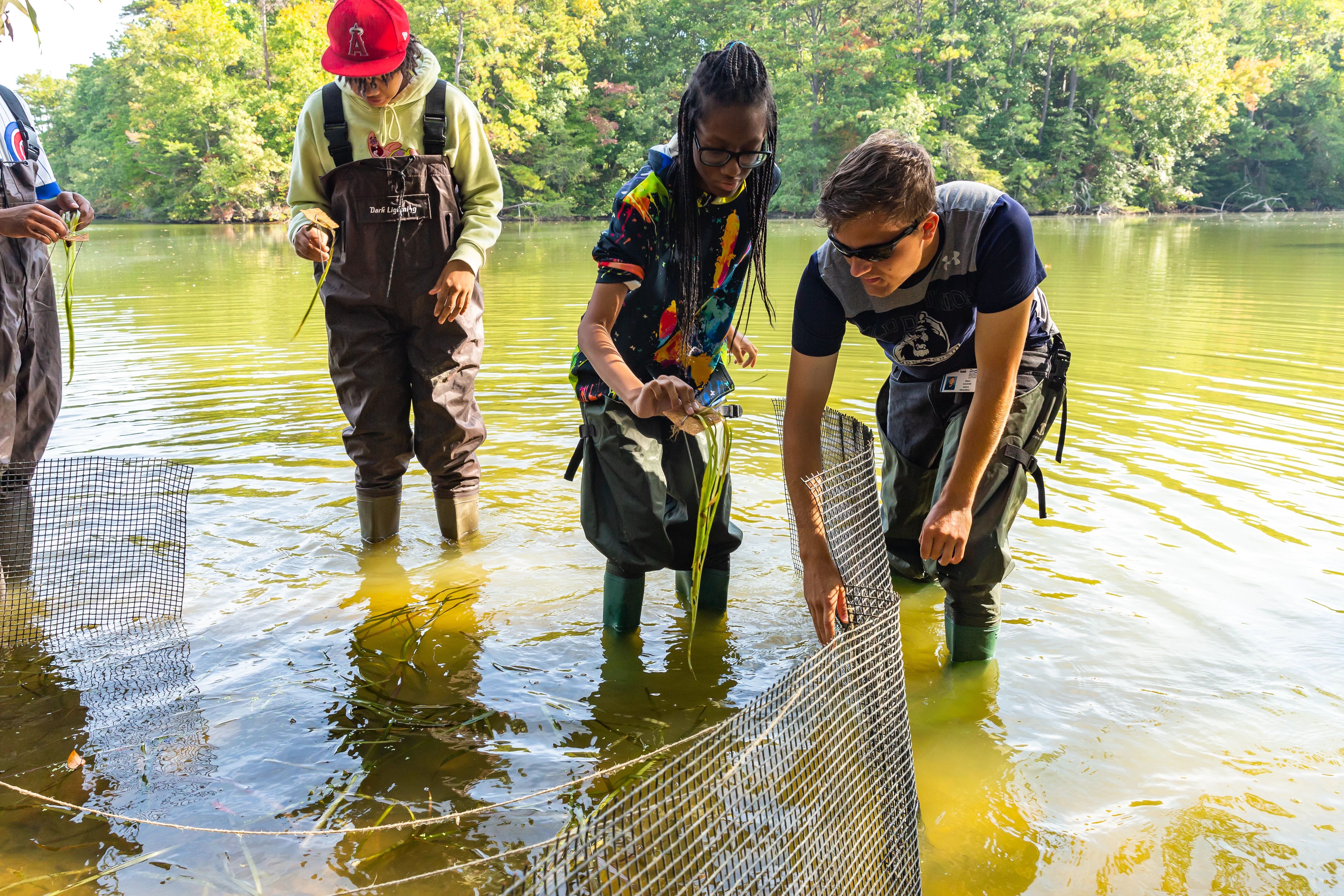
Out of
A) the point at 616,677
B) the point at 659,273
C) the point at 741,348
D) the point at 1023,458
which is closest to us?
the point at 1023,458

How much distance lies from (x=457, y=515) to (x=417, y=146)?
1.55 meters

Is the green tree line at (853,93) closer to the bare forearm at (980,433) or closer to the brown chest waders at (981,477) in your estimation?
the brown chest waders at (981,477)

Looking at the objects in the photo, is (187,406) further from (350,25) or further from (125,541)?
(350,25)

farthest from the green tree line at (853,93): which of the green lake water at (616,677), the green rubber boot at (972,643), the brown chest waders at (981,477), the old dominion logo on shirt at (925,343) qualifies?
the green rubber boot at (972,643)

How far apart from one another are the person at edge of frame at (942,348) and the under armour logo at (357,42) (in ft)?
6.32

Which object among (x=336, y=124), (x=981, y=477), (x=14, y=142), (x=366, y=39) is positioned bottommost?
(x=981, y=477)

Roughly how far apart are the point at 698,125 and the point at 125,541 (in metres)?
3.13

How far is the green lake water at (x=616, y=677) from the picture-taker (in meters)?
2.16

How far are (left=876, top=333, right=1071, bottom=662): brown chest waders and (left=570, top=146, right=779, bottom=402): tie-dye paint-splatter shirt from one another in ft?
2.24

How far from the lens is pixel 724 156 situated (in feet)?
8.29

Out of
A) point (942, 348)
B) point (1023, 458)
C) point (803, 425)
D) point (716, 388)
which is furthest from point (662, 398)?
point (1023, 458)

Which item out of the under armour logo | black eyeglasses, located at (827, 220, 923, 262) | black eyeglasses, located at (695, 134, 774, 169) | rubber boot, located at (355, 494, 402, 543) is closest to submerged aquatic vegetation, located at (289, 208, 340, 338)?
the under armour logo

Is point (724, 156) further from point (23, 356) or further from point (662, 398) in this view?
point (23, 356)

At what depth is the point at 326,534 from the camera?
4164 mm
